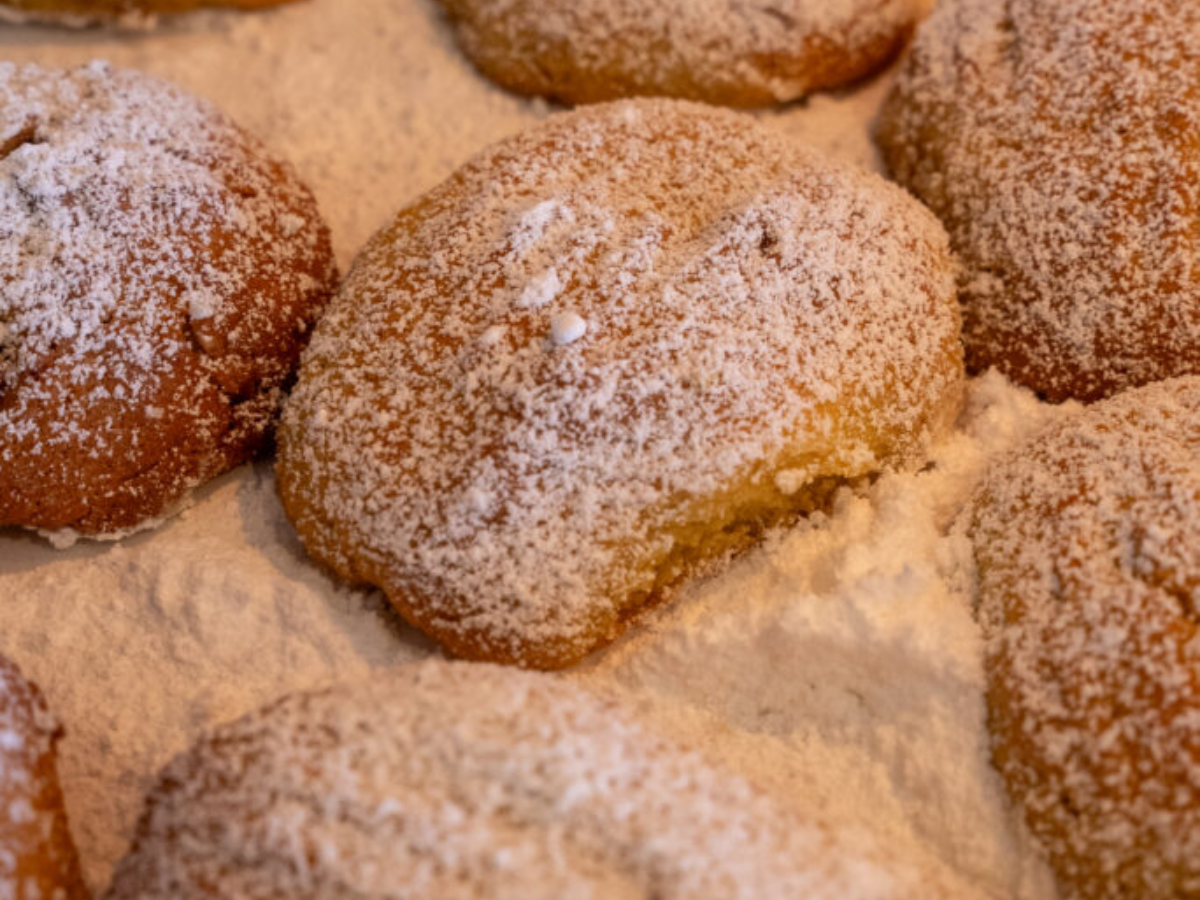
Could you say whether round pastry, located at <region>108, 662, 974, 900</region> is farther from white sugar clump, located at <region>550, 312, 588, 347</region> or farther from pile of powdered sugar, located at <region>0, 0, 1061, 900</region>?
white sugar clump, located at <region>550, 312, 588, 347</region>

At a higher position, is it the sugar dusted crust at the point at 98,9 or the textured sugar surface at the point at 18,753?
the sugar dusted crust at the point at 98,9

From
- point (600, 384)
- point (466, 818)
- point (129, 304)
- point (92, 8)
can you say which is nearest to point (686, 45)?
point (600, 384)

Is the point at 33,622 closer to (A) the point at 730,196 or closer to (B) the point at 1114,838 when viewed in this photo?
(A) the point at 730,196

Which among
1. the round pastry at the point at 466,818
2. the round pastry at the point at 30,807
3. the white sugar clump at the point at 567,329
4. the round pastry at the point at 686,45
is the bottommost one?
the round pastry at the point at 30,807

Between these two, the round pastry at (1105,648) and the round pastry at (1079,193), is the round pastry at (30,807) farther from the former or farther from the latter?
the round pastry at (1079,193)

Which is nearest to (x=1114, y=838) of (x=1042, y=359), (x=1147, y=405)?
(x=1147, y=405)

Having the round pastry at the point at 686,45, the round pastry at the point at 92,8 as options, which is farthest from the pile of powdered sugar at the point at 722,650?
the round pastry at the point at 92,8

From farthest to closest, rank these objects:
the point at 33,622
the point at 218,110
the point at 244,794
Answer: the point at 218,110 → the point at 33,622 → the point at 244,794

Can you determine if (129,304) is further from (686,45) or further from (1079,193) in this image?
(1079,193)
